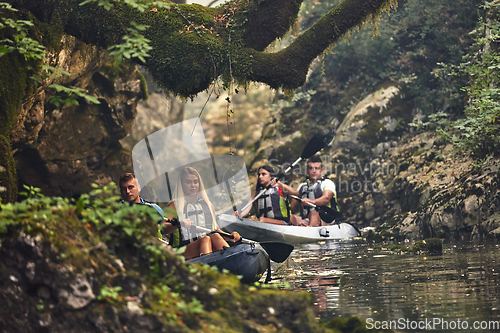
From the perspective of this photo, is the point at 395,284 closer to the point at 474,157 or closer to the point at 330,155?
the point at 474,157

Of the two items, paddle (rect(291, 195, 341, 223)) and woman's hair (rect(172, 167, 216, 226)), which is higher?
woman's hair (rect(172, 167, 216, 226))

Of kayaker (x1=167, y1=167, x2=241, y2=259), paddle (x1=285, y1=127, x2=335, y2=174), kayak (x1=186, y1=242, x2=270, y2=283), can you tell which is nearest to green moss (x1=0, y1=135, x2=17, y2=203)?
kayaker (x1=167, y1=167, x2=241, y2=259)

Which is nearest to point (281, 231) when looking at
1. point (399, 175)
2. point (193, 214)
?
point (193, 214)

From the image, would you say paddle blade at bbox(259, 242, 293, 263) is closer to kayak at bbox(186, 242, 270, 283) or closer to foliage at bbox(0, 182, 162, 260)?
kayak at bbox(186, 242, 270, 283)

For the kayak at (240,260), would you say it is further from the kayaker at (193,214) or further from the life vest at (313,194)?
the life vest at (313,194)

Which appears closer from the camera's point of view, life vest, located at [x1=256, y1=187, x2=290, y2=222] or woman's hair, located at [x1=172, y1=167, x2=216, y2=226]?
woman's hair, located at [x1=172, y1=167, x2=216, y2=226]

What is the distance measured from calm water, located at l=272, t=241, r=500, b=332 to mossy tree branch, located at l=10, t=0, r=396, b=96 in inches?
136

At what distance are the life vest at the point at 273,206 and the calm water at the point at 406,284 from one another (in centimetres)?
110

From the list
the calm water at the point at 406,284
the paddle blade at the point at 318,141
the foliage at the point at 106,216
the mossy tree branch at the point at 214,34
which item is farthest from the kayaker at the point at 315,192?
the foliage at the point at 106,216

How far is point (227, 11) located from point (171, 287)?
21.8ft

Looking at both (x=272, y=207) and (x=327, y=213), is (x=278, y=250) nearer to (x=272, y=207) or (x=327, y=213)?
(x=272, y=207)

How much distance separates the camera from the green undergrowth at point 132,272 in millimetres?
3248

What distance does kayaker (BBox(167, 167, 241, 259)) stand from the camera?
622cm

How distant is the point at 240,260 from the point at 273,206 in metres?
4.33
